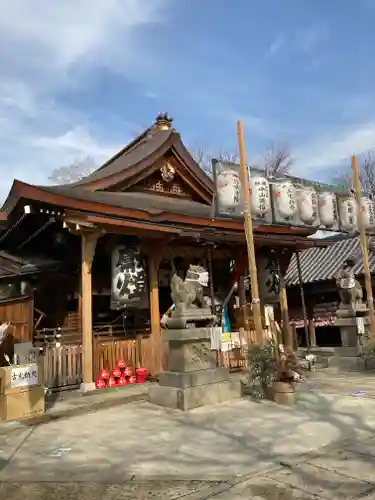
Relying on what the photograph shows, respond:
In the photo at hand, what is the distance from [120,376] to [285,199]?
6.40 metres

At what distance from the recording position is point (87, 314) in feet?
34.0

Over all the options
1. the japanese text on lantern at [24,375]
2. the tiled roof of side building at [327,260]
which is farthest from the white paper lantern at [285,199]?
the tiled roof of side building at [327,260]

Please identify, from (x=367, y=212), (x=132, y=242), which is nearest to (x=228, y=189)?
(x=132, y=242)

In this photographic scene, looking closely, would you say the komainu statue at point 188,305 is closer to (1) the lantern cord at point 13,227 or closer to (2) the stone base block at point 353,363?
(1) the lantern cord at point 13,227

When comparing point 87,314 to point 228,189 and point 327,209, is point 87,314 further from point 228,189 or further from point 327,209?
point 327,209

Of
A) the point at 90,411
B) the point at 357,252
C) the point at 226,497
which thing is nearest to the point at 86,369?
the point at 90,411

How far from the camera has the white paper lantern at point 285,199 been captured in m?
11.9

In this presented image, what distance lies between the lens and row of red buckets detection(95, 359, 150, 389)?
33.8 feet

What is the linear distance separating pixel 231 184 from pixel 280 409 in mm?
5599

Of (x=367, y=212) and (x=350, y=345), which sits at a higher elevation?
(x=367, y=212)

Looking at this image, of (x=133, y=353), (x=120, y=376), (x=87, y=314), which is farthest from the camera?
(x=133, y=353)

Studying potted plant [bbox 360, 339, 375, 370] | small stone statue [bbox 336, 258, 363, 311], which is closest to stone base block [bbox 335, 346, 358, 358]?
potted plant [bbox 360, 339, 375, 370]

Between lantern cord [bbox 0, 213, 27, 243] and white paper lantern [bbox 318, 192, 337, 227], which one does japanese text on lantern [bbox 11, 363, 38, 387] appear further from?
white paper lantern [bbox 318, 192, 337, 227]

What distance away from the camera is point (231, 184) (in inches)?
429
